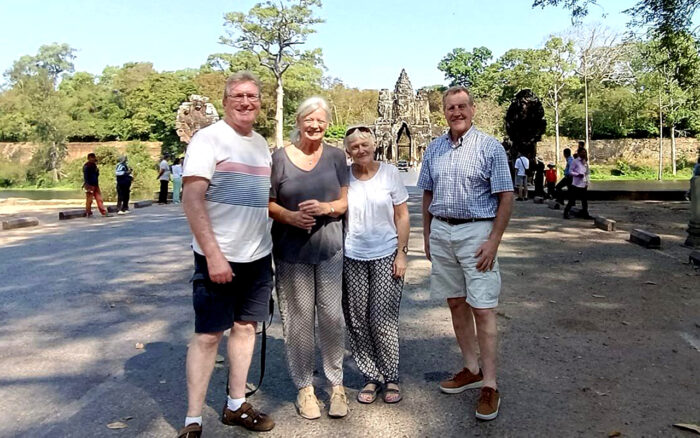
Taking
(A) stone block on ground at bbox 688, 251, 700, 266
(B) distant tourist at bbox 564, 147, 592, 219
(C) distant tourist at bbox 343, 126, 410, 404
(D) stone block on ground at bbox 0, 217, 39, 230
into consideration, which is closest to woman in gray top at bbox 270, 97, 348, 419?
(C) distant tourist at bbox 343, 126, 410, 404

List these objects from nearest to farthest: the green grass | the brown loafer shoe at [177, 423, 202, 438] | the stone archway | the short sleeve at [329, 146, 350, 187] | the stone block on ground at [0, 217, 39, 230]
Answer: the brown loafer shoe at [177, 423, 202, 438] < the short sleeve at [329, 146, 350, 187] < the stone block on ground at [0, 217, 39, 230] < the green grass < the stone archway

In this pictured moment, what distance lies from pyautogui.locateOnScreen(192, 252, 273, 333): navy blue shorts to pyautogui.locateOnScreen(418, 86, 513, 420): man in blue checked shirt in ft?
3.35

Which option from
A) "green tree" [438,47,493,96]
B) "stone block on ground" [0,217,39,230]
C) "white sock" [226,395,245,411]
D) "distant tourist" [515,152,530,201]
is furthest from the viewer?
"green tree" [438,47,493,96]

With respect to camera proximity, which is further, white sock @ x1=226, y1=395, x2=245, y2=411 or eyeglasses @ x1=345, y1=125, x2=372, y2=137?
eyeglasses @ x1=345, y1=125, x2=372, y2=137

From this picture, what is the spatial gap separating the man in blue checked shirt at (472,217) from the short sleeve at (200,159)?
1.31 meters

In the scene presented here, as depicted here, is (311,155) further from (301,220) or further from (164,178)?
(164,178)

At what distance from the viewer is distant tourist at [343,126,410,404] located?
3.25 meters

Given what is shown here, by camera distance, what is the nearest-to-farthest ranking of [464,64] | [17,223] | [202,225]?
[202,225]
[17,223]
[464,64]

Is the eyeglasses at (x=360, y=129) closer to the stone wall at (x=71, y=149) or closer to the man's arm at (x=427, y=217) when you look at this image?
the man's arm at (x=427, y=217)

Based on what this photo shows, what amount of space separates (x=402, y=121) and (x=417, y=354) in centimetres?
4201

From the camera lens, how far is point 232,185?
274cm

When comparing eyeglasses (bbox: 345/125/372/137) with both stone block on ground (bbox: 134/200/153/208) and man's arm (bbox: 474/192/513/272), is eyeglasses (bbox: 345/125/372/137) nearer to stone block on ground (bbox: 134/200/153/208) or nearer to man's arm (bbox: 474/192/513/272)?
man's arm (bbox: 474/192/513/272)

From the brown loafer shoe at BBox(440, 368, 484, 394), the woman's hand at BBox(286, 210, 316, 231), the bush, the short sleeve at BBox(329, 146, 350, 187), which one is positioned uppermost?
the bush

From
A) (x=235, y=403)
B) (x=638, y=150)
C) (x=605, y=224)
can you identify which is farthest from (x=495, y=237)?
(x=638, y=150)
